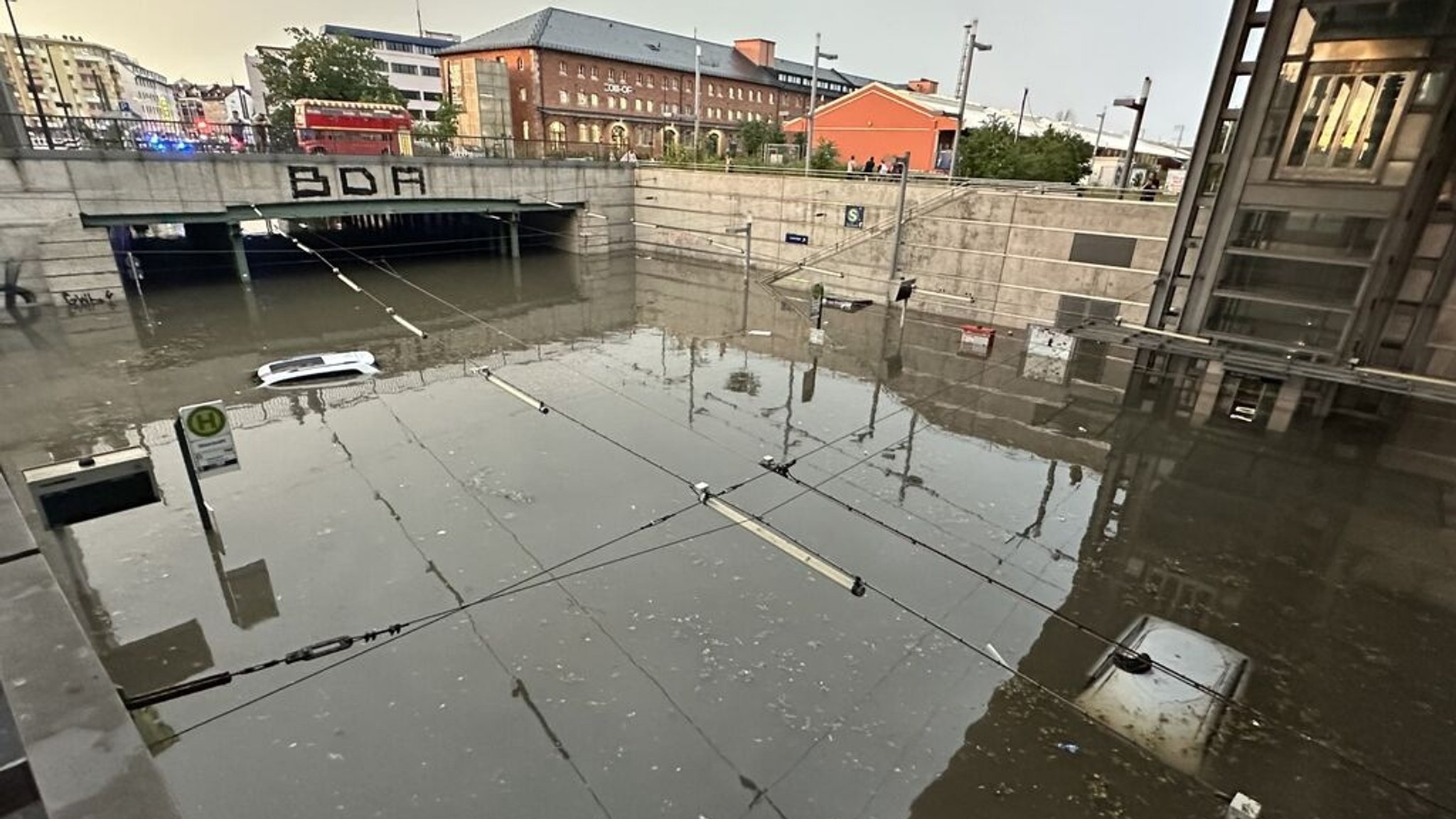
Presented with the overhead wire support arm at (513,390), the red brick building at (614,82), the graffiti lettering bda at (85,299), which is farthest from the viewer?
the red brick building at (614,82)

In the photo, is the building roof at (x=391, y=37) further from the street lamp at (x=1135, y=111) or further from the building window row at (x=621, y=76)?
the street lamp at (x=1135, y=111)

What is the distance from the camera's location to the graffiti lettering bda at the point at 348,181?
2262 centimetres

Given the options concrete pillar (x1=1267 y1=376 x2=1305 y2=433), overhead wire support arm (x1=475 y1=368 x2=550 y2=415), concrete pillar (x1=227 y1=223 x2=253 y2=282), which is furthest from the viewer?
concrete pillar (x1=227 y1=223 x2=253 y2=282)

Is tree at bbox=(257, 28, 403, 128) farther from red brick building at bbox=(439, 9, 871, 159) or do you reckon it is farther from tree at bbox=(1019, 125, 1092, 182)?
tree at bbox=(1019, 125, 1092, 182)

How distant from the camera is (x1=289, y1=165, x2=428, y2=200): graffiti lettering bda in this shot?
22620 millimetres

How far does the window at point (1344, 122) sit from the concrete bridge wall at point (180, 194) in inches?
1016

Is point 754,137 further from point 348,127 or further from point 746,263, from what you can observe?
point 348,127

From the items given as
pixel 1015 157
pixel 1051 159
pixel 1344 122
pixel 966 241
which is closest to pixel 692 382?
pixel 966 241

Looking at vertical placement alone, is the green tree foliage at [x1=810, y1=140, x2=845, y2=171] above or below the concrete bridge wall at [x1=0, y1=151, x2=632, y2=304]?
above


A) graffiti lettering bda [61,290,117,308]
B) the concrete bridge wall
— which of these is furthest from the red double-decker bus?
graffiti lettering bda [61,290,117,308]

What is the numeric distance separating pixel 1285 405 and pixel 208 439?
1881 centimetres

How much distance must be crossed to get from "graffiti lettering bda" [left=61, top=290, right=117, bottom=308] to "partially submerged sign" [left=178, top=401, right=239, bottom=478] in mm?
17477

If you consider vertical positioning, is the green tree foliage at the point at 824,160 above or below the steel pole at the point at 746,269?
above

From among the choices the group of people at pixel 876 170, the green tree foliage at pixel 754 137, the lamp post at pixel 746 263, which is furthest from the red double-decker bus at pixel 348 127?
the green tree foliage at pixel 754 137
